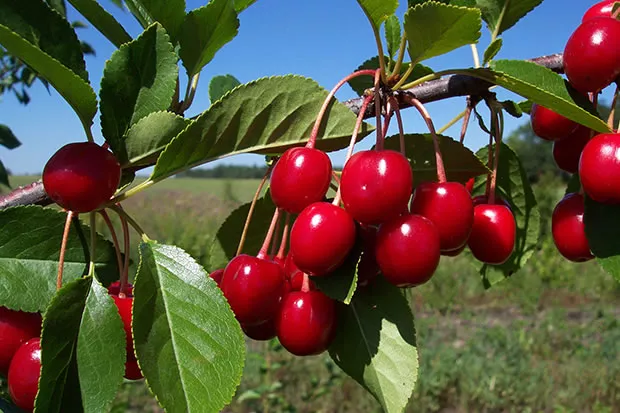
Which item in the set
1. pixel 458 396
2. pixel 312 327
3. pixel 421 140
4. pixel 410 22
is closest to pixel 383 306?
pixel 312 327

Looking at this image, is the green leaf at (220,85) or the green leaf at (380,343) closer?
the green leaf at (380,343)

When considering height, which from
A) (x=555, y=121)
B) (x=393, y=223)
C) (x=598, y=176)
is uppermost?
(x=555, y=121)

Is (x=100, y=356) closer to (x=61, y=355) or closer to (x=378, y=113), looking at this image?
(x=61, y=355)

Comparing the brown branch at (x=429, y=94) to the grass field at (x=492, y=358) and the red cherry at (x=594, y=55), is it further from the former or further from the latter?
the grass field at (x=492, y=358)

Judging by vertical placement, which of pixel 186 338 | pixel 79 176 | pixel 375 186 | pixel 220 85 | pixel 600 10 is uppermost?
pixel 600 10

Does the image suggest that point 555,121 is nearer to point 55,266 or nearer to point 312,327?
point 312,327

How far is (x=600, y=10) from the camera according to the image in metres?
0.95

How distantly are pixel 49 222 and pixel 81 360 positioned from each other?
223 mm

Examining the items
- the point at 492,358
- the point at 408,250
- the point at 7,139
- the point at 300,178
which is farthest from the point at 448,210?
the point at 492,358

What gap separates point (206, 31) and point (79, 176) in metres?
0.29

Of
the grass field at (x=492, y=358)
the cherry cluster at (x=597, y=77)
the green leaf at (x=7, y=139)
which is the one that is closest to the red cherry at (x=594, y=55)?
the cherry cluster at (x=597, y=77)

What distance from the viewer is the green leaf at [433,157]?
96 cm

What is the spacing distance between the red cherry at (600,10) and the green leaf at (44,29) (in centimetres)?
81

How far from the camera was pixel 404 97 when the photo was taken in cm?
89
